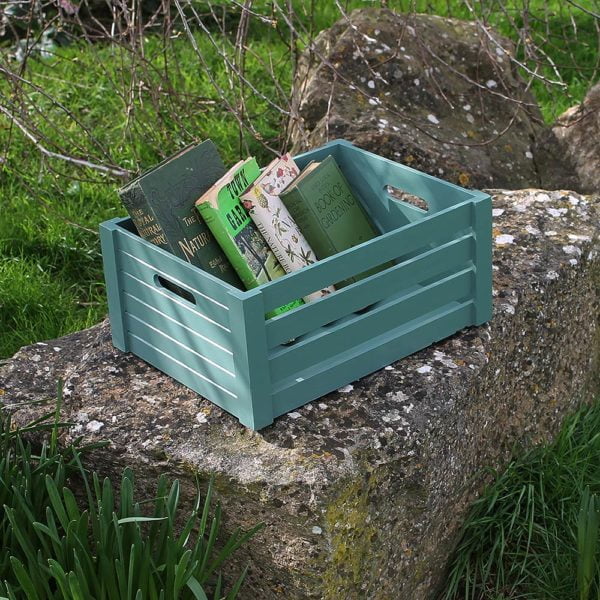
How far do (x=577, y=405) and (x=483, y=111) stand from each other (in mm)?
1234

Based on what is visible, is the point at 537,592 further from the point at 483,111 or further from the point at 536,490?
the point at 483,111

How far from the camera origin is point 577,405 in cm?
287

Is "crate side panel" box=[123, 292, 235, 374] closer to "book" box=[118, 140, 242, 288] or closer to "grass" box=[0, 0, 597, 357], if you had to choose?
"book" box=[118, 140, 242, 288]

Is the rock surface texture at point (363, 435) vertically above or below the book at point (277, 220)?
below

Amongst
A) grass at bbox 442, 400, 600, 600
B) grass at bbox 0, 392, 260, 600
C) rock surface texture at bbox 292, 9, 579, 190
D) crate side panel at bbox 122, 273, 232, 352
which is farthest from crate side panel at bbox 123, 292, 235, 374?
rock surface texture at bbox 292, 9, 579, 190

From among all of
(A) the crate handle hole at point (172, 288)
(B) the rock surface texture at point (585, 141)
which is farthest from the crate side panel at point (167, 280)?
(B) the rock surface texture at point (585, 141)

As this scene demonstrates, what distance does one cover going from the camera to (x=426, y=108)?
3777 mm

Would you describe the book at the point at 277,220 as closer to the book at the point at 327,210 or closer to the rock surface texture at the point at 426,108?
the book at the point at 327,210

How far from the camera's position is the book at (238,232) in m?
2.25

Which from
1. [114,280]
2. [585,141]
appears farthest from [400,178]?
[585,141]

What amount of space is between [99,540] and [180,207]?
2.29ft

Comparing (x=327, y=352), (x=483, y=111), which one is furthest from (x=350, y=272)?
(x=483, y=111)

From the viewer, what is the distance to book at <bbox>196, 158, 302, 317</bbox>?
2.25 m

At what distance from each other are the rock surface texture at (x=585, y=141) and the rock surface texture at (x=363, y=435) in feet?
3.47
